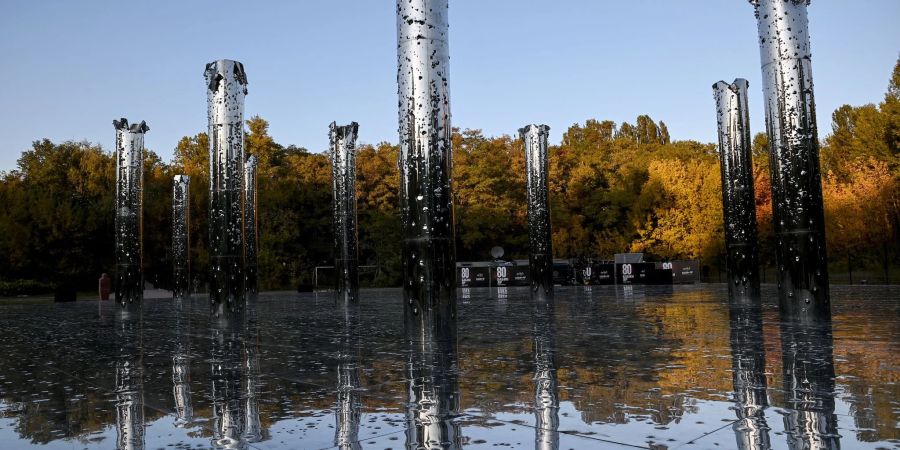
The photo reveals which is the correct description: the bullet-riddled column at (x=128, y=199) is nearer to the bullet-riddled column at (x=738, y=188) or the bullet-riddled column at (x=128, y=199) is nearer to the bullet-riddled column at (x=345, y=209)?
the bullet-riddled column at (x=345, y=209)

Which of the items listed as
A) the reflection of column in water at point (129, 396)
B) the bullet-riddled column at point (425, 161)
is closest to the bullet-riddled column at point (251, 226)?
the reflection of column in water at point (129, 396)

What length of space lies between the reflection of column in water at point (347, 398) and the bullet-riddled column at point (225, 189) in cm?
458

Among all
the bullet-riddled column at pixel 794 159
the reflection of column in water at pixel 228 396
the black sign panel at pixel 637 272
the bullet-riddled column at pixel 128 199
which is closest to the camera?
the reflection of column in water at pixel 228 396

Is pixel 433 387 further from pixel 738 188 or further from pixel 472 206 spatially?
pixel 472 206

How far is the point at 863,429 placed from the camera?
4098 millimetres

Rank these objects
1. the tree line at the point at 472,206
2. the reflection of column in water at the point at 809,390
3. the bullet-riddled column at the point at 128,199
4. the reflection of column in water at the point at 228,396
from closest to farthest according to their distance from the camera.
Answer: the reflection of column in water at the point at 809,390, the reflection of column in water at the point at 228,396, the bullet-riddled column at the point at 128,199, the tree line at the point at 472,206

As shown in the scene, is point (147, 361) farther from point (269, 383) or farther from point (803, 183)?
point (803, 183)

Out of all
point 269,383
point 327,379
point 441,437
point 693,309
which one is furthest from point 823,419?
point 693,309

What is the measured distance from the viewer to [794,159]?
11.5 meters

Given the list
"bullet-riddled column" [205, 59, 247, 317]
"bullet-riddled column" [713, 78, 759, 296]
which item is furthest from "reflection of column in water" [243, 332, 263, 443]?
"bullet-riddled column" [713, 78, 759, 296]

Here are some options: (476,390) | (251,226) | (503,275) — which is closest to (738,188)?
(476,390)

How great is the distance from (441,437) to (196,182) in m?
51.5

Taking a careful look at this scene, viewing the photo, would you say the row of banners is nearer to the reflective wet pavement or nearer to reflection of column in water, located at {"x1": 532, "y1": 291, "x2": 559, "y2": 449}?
the reflective wet pavement

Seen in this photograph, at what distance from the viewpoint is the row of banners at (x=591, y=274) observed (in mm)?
37688
